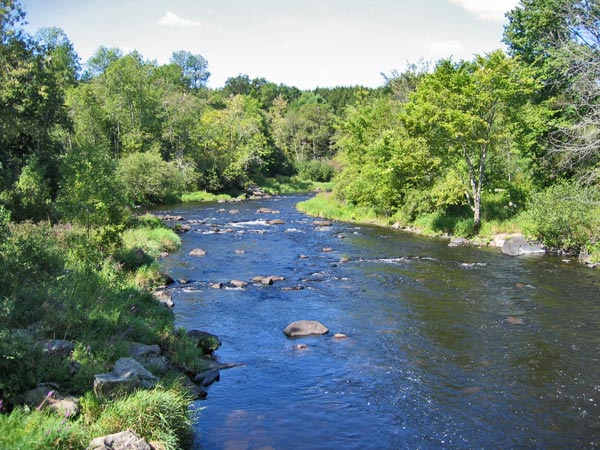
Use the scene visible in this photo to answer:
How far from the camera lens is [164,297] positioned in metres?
20.0

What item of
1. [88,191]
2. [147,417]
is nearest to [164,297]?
[88,191]

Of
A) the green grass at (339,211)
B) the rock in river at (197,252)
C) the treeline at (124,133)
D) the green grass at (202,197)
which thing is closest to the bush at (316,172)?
the treeline at (124,133)

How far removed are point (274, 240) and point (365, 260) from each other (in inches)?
331

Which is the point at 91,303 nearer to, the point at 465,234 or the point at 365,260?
the point at 365,260

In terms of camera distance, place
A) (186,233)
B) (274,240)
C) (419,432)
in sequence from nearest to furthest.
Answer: (419,432) < (274,240) < (186,233)

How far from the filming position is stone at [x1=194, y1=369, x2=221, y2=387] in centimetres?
1288

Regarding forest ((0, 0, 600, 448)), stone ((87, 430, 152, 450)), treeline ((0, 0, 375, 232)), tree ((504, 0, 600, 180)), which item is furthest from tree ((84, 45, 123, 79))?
stone ((87, 430, 152, 450))

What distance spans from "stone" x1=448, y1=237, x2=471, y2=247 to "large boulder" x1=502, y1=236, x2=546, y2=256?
3.29 m

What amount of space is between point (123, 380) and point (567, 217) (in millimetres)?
A: 26281

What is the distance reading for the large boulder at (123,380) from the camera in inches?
368

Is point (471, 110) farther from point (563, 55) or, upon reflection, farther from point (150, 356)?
point (150, 356)

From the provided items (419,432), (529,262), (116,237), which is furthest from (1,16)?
(529,262)

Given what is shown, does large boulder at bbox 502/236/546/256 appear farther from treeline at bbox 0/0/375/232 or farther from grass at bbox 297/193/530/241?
treeline at bbox 0/0/375/232

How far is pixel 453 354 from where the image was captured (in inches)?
588
